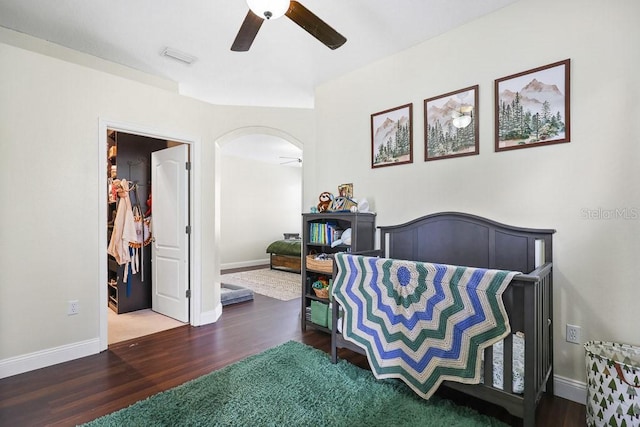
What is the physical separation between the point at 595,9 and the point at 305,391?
2961 mm

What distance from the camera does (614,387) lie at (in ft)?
5.15

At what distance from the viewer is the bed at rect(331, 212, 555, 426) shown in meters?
1.56

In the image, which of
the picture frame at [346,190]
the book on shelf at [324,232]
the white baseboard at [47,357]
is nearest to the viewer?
the white baseboard at [47,357]

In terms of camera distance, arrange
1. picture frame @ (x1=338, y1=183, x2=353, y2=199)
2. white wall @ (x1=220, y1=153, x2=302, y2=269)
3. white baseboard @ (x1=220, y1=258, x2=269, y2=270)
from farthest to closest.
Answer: white wall @ (x1=220, y1=153, x2=302, y2=269)
white baseboard @ (x1=220, y1=258, x2=269, y2=270)
picture frame @ (x1=338, y1=183, x2=353, y2=199)

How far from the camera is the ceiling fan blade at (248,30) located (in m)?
1.77

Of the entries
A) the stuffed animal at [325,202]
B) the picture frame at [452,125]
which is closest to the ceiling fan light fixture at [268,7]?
the picture frame at [452,125]

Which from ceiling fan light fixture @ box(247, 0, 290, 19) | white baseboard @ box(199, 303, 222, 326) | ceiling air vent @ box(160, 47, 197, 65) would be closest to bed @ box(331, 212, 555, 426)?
ceiling fan light fixture @ box(247, 0, 290, 19)

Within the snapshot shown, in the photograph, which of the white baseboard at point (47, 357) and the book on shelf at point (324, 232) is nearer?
the white baseboard at point (47, 357)

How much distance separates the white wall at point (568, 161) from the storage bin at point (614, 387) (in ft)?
0.42

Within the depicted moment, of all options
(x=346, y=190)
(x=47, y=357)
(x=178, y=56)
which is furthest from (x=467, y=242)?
(x=47, y=357)

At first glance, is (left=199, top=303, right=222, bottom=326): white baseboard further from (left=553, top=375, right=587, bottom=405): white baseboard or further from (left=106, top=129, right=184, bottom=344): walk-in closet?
(left=553, top=375, right=587, bottom=405): white baseboard

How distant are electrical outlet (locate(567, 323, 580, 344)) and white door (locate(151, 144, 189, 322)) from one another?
3.32 m

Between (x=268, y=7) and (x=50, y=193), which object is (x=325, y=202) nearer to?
(x=268, y=7)

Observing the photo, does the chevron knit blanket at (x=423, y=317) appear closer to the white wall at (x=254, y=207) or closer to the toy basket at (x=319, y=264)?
the toy basket at (x=319, y=264)
